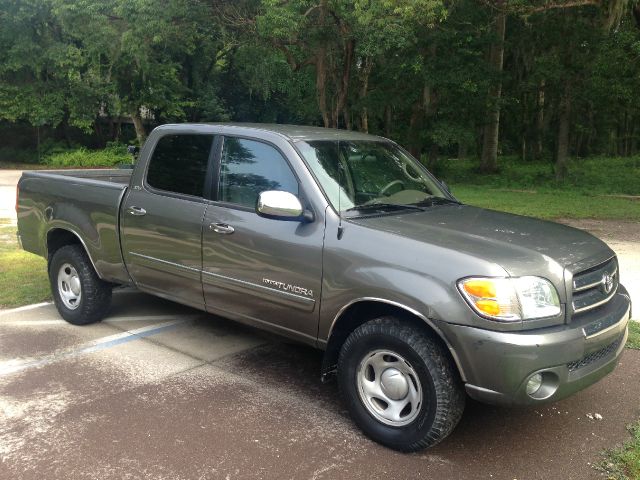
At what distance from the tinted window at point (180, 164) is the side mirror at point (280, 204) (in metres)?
0.98

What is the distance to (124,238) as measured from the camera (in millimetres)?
5215

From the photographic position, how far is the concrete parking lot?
11.3 feet

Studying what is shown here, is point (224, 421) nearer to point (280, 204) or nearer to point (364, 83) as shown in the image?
point (280, 204)

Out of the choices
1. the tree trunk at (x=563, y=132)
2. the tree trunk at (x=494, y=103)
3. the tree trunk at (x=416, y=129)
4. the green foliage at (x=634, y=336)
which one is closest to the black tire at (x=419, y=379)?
the green foliage at (x=634, y=336)

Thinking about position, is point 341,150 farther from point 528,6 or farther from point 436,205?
point 528,6

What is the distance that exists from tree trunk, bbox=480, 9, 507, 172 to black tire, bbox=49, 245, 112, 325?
18598mm

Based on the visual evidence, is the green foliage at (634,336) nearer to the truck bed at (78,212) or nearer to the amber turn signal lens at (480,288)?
the amber turn signal lens at (480,288)

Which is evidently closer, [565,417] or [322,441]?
[322,441]

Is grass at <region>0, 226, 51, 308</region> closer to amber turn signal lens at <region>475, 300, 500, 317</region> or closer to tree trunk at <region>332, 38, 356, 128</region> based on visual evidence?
amber turn signal lens at <region>475, 300, 500, 317</region>

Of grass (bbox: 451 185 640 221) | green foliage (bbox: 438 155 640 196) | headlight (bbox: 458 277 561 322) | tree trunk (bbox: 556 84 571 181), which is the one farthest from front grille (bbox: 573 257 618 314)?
tree trunk (bbox: 556 84 571 181)

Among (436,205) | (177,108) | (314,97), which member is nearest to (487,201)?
(436,205)

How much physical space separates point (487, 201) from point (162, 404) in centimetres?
1381

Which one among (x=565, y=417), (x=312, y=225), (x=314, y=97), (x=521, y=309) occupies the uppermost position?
(x=314, y=97)

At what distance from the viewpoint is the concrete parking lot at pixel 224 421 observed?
11.3 feet
